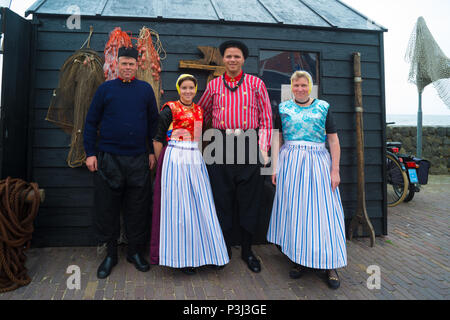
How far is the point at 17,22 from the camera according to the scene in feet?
9.05

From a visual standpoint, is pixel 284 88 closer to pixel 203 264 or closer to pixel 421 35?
pixel 203 264

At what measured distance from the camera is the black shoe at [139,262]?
8.32 ft

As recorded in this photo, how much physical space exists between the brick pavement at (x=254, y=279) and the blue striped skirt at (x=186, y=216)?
0.66ft

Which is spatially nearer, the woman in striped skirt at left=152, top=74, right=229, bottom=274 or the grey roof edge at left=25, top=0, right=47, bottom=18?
the woman in striped skirt at left=152, top=74, right=229, bottom=274

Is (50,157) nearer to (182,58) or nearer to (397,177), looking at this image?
(182,58)

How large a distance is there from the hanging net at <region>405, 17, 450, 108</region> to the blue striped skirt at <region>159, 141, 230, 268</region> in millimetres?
8081

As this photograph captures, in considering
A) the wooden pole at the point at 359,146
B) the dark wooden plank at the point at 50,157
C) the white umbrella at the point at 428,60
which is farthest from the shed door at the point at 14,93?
the white umbrella at the point at 428,60

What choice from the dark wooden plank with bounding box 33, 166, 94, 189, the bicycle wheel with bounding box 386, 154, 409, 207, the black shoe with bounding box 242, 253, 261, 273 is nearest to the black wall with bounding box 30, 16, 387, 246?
the dark wooden plank with bounding box 33, 166, 94, 189

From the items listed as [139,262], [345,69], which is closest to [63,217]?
[139,262]

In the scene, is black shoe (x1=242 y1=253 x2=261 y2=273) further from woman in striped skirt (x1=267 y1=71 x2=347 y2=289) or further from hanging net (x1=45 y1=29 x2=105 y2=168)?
hanging net (x1=45 y1=29 x2=105 y2=168)

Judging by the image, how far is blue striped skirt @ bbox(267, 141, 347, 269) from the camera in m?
2.29

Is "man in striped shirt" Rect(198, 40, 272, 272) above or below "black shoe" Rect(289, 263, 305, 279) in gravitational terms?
above

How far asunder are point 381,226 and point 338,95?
5.63 ft

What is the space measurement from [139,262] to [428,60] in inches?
345
